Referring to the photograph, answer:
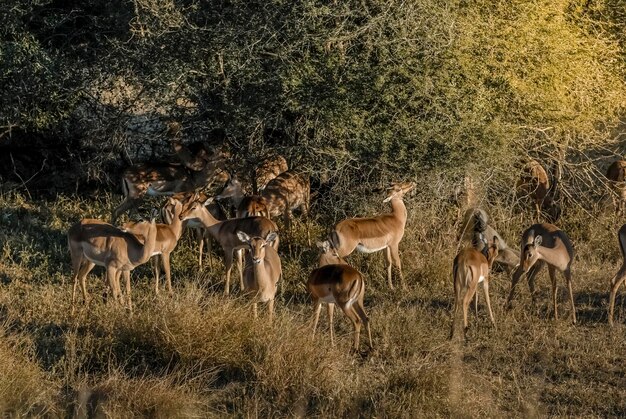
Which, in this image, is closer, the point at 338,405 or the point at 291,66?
the point at 338,405

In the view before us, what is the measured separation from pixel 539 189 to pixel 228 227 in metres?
4.32

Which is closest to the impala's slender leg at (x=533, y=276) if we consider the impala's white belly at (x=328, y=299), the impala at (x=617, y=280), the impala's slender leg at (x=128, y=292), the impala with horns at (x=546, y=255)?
the impala with horns at (x=546, y=255)

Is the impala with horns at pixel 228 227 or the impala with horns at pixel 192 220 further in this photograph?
the impala with horns at pixel 192 220

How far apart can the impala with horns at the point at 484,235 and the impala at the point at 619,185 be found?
6.40ft

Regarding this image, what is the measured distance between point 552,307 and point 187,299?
3.55 metres

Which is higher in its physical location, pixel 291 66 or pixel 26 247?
pixel 291 66

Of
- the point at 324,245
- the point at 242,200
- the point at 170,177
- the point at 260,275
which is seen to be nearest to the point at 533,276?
the point at 324,245

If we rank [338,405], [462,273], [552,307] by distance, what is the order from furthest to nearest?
[552,307] < [462,273] < [338,405]

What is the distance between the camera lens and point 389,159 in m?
11.4

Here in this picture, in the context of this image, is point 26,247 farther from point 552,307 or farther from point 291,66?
point 552,307

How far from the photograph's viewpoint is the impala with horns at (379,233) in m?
10.5

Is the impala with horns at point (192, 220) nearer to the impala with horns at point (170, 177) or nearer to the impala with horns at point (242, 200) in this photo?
the impala with horns at point (242, 200)

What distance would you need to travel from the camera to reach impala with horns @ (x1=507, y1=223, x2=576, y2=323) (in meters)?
Result: 9.86

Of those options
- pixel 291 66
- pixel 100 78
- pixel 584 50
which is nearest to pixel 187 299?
pixel 291 66
